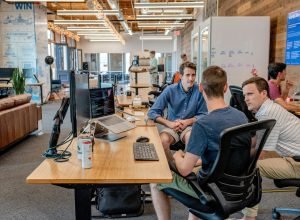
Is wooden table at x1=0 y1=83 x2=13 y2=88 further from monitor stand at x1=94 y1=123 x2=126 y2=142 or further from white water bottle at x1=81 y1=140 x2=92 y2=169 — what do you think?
white water bottle at x1=81 y1=140 x2=92 y2=169

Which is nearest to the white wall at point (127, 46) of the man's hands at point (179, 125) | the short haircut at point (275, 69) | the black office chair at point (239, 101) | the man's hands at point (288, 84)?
the man's hands at point (288, 84)

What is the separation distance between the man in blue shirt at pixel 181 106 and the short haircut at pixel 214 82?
4.18 ft

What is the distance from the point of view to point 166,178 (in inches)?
64.2

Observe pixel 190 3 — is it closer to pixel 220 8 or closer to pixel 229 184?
pixel 220 8

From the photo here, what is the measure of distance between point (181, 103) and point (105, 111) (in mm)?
951

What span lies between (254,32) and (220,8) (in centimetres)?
307

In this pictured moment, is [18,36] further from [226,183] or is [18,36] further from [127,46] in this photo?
[127,46]

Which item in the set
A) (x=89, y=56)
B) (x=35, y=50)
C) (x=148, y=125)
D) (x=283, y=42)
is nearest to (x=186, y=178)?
(x=148, y=125)

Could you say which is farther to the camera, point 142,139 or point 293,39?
point 293,39

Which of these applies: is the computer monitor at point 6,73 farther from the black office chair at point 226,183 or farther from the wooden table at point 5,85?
the black office chair at point 226,183

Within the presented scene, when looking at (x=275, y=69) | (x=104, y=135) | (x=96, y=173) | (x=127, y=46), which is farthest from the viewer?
(x=127, y=46)

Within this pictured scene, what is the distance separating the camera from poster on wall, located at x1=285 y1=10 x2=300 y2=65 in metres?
4.16

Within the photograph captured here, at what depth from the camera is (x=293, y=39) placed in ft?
14.2

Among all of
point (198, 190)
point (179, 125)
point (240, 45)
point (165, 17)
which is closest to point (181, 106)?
point (179, 125)
